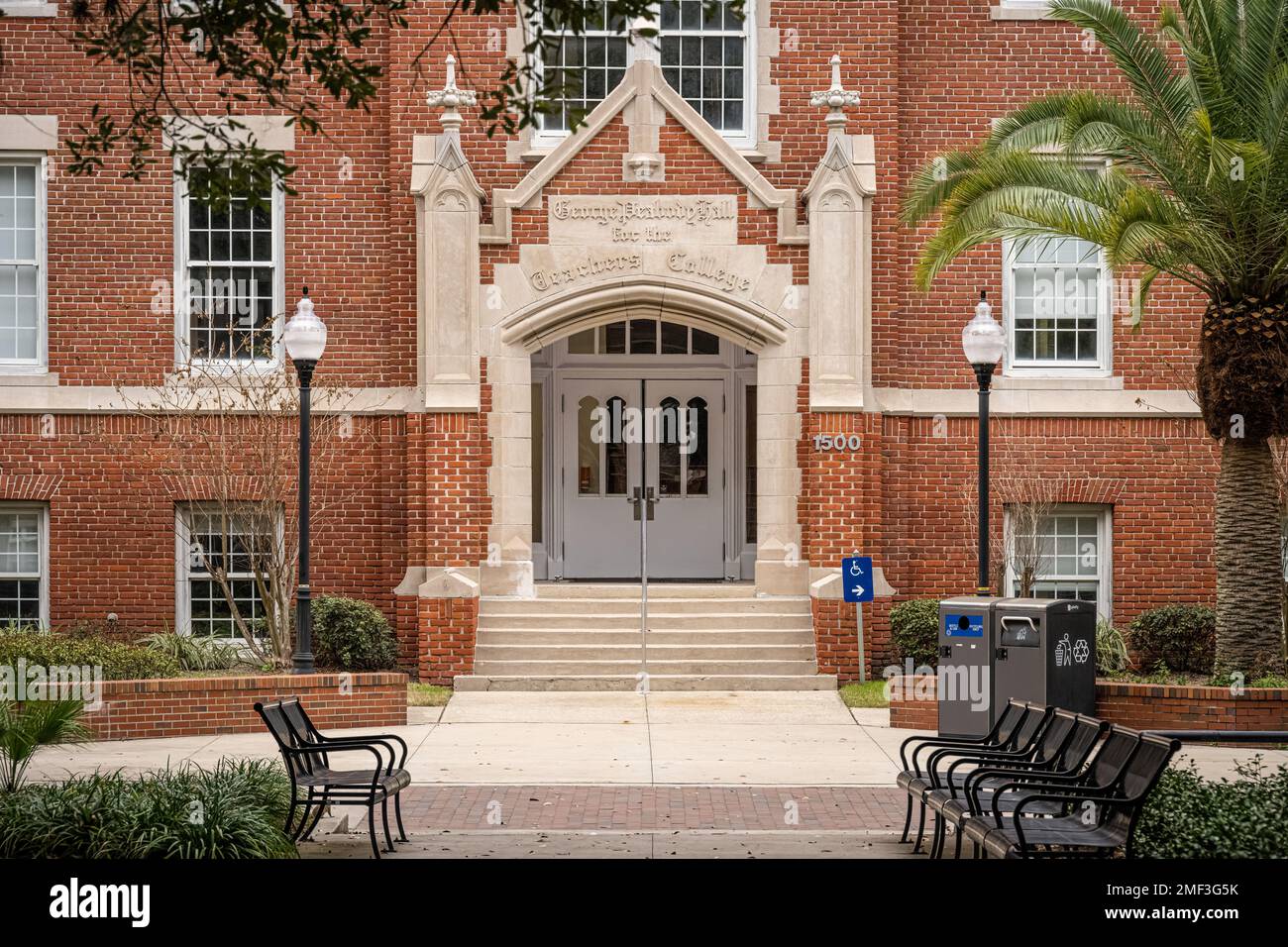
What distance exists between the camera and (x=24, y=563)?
19.2m

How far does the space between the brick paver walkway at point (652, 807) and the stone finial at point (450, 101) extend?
8.89 metres

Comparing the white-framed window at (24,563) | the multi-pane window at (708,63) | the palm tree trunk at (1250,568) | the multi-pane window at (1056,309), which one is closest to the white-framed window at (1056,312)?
the multi-pane window at (1056,309)

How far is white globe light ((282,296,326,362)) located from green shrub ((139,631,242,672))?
3826 millimetres

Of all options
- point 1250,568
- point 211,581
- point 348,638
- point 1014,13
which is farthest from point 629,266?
point 1250,568

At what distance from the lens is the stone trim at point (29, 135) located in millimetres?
18812

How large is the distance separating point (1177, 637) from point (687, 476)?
641 centimetres

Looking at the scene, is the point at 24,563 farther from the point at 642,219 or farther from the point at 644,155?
the point at 644,155

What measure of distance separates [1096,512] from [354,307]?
30.8ft

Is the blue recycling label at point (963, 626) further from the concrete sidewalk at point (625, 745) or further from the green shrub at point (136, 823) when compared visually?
the green shrub at point (136, 823)

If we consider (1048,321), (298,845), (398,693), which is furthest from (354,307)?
(298,845)

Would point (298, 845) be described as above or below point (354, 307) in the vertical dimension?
below

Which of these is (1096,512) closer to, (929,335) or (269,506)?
(929,335)

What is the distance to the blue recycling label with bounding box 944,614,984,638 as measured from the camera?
13.3 m

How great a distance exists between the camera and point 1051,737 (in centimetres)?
941
